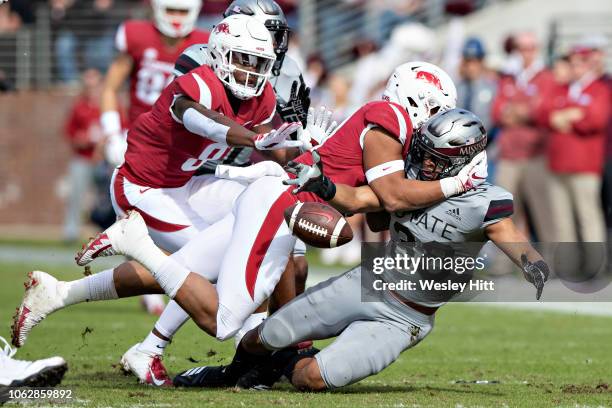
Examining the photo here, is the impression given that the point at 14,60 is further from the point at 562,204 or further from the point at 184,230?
the point at 184,230

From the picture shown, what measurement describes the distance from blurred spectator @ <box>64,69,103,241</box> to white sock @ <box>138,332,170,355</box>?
323 inches

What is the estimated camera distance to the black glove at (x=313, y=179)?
5066 millimetres

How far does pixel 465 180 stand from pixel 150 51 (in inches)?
131

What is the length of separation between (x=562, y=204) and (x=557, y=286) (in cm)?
125

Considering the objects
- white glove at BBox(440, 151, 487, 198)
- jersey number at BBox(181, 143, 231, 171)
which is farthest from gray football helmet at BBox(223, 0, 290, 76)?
white glove at BBox(440, 151, 487, 198)

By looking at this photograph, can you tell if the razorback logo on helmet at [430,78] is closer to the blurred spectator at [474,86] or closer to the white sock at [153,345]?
the white sock at [153,345]

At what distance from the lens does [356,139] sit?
5504mm

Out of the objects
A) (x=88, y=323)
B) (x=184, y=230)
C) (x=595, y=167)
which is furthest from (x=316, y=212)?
(x=595, y=167)

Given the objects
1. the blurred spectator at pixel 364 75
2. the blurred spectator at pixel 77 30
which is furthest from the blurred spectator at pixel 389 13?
the blurred spectator at pixel 77 30

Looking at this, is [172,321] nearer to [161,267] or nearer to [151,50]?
[161,267]

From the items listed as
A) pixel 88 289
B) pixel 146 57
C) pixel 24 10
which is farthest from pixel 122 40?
pixel 24 10

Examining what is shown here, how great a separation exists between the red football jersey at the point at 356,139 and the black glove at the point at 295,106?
858 mm

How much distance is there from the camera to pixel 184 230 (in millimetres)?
6129

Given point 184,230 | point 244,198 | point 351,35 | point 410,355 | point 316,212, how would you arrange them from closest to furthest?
point 316,212 → point 244,198 → point 184,230 → point 410,355 → point 351,35
